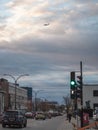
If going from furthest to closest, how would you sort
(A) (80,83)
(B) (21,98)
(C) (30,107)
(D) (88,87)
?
(C) (30,107)
(B) (21,98)
(D) (88,87)
(A) (80,83)

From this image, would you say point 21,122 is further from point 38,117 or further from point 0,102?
point 0,102

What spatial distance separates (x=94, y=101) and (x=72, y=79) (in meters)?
116

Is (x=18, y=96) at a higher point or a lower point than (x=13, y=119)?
higher

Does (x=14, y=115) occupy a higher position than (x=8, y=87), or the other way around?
(x=8, y=87)

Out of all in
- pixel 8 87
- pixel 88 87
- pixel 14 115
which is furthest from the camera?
pixel 88 87

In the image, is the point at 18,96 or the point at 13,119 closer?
the point at 13,119

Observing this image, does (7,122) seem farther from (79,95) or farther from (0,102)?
(0,102)

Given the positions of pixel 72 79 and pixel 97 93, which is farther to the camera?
pixel 97 93

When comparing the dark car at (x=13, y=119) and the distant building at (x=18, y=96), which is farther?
the distant building at (x=18, y=96)

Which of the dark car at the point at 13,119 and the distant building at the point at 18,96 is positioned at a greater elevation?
the distant building at the point at 18,96

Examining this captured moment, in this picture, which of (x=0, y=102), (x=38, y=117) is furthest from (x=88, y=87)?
(x=38, y=117)

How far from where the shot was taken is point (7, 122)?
48.7 m

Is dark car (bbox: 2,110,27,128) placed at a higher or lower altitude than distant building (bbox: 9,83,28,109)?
lower

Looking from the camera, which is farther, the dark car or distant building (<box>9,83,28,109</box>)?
distant building (<box>9,83,28,109</box>)
